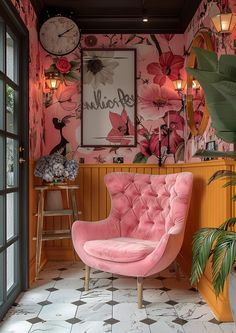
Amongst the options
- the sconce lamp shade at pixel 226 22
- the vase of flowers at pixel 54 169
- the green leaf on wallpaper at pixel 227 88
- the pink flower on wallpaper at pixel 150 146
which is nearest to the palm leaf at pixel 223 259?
the green leaf on wallpaper at pixel 227 88

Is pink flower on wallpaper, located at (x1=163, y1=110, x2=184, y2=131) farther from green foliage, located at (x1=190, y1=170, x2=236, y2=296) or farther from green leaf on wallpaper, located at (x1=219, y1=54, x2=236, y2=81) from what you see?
green leaf on wallpaper, located at (x1=219, y1=54, x2=236, y2=81)

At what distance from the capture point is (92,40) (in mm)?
4152

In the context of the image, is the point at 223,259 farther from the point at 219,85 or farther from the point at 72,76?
the point at 72,76

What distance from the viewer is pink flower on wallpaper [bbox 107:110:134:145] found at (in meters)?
4.14

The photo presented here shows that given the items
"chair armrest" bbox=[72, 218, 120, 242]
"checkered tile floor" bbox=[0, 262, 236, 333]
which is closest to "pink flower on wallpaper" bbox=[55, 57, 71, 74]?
"chair armrest" bbox=[72, 218, 120, 242]

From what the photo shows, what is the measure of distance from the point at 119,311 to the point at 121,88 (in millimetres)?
2382

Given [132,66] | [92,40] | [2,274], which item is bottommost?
[2,274]

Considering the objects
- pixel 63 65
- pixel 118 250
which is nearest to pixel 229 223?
pixel 118 250

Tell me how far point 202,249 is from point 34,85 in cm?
250

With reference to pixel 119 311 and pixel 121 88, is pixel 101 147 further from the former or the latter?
pixel 119 311

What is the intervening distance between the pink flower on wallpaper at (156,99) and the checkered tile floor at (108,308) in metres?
1.75

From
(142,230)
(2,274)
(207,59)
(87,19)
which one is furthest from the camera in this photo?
(87,19)

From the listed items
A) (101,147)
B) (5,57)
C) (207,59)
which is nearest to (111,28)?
(101,147)

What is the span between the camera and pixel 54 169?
3598mm
